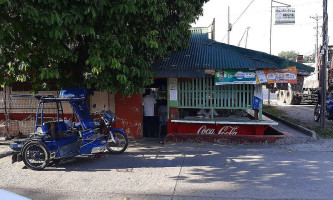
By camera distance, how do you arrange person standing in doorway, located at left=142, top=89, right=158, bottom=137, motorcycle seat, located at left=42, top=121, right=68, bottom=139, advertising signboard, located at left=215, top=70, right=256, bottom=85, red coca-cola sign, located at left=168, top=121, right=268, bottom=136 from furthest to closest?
person standing in doorway, located at left=142, top=89, right=158, bottom=137, red coca-cola sign, located at left=168, top=121, right=268, bottom=136, advertising signboard, located at left=215, top=70, right=256, bottom=85, motorcycle seat, located at left=42, top=121, right=68, bottom=139

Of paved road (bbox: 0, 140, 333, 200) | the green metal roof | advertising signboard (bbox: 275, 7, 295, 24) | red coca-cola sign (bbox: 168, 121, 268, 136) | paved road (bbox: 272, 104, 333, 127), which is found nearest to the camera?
paved road (bbox: 0, 140, 333, 200)

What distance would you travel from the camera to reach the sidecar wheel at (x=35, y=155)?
21.3 feet

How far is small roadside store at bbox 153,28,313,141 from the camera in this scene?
29.1 feet

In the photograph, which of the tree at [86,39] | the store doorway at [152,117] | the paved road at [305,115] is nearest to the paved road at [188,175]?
the store doorway at [152,117]

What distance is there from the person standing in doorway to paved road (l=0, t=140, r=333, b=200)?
1788 mm

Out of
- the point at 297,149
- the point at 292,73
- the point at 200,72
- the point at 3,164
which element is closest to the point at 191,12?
the point at 200,72

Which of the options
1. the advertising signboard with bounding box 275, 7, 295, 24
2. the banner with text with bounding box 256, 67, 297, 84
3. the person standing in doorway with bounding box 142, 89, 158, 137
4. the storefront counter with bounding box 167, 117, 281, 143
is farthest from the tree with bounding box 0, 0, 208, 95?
the advertising signboard with bounding box 275, 7, 295, 24

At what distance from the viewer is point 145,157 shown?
24.9ft

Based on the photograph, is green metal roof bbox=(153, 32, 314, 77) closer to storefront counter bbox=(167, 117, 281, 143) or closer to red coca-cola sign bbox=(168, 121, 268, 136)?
storefront counter bbox=(167, 117, 281, 143)

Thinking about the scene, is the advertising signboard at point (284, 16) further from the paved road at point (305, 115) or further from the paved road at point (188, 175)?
the paved road at point (188, 175)

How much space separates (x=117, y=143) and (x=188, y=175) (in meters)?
2.36

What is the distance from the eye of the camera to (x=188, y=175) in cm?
607

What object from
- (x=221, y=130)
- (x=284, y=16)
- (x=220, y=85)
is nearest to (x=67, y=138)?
(x=221, y=130)

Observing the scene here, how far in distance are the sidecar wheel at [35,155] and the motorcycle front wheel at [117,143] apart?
5.34 ft
